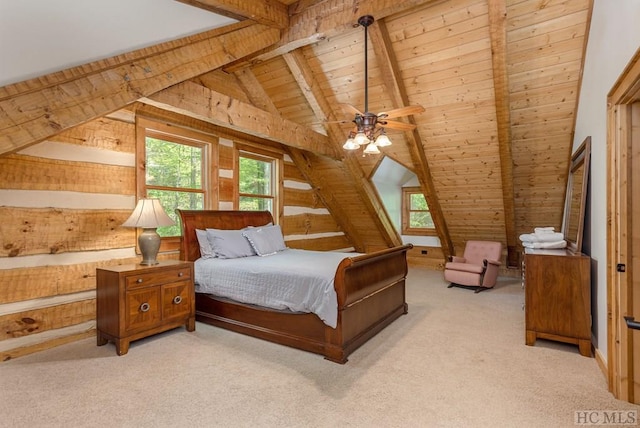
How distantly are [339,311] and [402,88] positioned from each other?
9.95 ft

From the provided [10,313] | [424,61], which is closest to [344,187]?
[424,61]

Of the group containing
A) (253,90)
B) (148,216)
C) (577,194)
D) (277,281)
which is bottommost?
(277,281)

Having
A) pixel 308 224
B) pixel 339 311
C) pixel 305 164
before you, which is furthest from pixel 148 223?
pixel 308 224

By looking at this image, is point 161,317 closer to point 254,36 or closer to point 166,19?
point 166,19

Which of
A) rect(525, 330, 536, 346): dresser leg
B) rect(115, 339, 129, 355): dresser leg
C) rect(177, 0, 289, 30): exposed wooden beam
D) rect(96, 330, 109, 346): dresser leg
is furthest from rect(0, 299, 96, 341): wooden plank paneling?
Answer: rect(525, 330, 536, 346): dresser leg

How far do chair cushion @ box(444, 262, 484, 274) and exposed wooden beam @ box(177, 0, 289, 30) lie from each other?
439cm

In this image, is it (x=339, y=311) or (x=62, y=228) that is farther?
(x=62, y=228)

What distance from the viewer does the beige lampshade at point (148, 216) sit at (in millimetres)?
3377

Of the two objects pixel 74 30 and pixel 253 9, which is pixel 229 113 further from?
pixel 74 30

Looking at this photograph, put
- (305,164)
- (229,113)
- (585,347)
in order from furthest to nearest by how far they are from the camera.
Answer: (305,164)
(229,113)
(585,347)

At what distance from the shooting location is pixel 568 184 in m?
4.67

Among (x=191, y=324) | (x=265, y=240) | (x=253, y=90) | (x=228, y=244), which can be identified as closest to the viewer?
(x=191, y=324)

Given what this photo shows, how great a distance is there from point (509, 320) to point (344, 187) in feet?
12.1

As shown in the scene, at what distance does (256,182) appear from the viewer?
586cm
